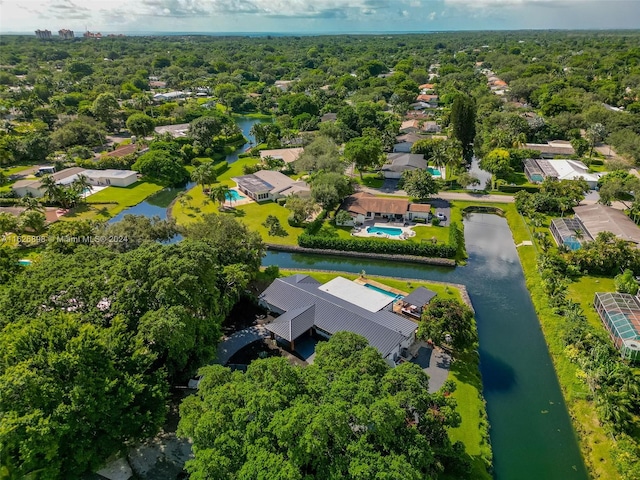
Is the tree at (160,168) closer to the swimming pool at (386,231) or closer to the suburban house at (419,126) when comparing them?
the swimming pool at (386,231)

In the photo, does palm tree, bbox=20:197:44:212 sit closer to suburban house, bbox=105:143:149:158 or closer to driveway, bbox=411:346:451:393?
suburban house, bbox=105:143:149:158

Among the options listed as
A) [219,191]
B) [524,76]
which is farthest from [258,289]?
[524,76]

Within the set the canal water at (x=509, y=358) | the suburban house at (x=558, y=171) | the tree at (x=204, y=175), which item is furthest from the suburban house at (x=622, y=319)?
the tree at (x=204, y=175)

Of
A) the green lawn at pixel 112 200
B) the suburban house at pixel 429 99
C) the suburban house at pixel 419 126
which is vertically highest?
the suburban house at pixel 429 99

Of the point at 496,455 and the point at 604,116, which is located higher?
the point at 604,116

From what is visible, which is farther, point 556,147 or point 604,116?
point 604,116

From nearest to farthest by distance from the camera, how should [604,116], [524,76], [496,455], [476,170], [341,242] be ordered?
[496,455] → [341,242] → [476,170] → [604,116] → [524,76]

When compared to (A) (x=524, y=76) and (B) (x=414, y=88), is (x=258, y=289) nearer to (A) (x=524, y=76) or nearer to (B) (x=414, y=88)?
(B) (x=414, y=88)
